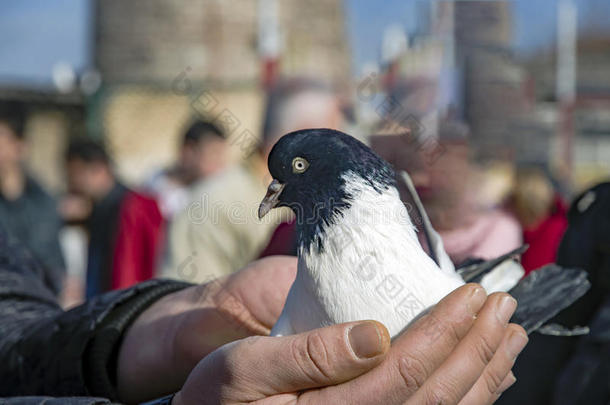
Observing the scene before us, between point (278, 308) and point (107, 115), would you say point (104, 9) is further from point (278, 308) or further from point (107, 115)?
point (278, 308)

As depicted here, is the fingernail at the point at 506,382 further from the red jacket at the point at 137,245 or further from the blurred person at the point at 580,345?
the red jacket at the point at 137,245

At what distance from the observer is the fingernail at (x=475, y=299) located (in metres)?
1.02

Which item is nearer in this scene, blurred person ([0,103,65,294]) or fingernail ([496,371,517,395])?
Answer: fingernail ([496,371,517,395])

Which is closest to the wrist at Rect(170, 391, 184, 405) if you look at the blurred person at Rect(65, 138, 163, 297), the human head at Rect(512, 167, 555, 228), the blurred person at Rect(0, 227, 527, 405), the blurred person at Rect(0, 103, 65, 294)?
the blurred person at Rect(0, 227, 527, 405)

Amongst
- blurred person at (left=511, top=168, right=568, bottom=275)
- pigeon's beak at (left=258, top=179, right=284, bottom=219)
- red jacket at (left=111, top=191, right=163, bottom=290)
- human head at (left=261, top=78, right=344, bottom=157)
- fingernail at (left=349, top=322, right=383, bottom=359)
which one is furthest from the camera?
red jacket at (left=111, top=191, right=163, bottom=290)

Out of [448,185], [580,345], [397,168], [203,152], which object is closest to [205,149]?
[203,152]

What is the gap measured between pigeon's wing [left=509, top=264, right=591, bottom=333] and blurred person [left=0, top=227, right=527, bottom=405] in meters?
0.10

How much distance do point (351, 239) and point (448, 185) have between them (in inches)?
11.7

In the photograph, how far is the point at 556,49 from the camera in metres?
22.5

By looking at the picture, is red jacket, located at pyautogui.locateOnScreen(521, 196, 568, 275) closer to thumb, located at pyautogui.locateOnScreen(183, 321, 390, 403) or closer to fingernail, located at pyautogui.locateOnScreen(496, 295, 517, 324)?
fingernail, located at pyautogui.locateOnScreen(496, 295, 517, 324)

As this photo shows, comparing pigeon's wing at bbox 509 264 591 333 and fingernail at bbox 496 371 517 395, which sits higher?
pigeon's wing at bbox 509 264 591 333

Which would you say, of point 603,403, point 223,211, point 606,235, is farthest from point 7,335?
point 606,235

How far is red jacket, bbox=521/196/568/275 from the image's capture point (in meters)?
1.55

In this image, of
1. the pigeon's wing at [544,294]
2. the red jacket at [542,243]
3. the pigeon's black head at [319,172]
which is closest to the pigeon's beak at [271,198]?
the pigeon's black head at [319,172]
